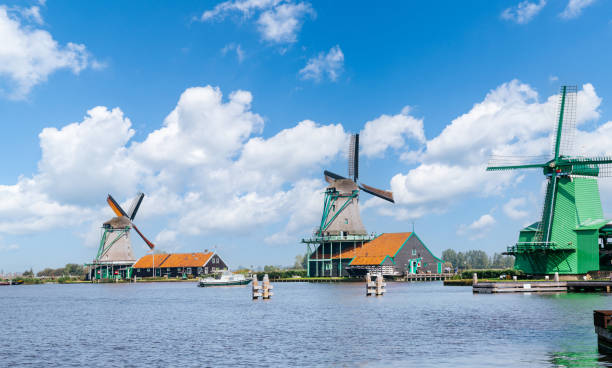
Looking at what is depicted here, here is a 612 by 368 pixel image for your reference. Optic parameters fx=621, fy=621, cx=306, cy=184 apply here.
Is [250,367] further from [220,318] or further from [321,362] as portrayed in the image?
[220,318]

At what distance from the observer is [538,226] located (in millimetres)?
68312

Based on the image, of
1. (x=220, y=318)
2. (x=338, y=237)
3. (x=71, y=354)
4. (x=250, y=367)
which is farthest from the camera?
(x=338, y=237)

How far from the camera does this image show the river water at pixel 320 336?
77.9 ft

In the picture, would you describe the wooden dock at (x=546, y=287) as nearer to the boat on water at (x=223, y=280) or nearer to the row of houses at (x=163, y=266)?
the boat on water at (x=223, y=280)

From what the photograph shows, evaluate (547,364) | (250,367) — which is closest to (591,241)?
(547,364)

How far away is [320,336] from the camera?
102ft

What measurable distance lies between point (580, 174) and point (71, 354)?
185 feet

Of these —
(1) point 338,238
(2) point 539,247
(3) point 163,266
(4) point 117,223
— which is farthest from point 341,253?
(4) point 117,223

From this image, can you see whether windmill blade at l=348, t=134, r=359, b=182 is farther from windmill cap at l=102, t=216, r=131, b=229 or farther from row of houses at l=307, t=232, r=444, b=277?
windmill cap at l=102, t=216, r=131, b=229

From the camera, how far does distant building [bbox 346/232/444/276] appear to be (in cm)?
9825

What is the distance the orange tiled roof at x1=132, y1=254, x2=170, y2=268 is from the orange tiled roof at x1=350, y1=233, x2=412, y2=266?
5474 cm

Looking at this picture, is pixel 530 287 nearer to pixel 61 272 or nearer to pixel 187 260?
pixel 187 260

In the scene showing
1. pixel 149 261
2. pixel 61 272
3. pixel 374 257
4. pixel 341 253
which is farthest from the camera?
pixel 61 272

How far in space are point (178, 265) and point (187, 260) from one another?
2217mm
